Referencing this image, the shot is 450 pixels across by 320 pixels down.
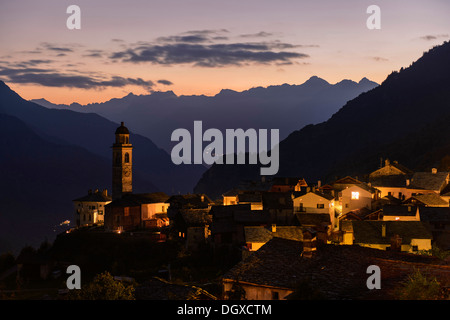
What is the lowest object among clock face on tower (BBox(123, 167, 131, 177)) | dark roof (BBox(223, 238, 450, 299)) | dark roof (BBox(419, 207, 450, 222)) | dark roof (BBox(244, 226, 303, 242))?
dark roof (BBox(244, 226, 303, 242))

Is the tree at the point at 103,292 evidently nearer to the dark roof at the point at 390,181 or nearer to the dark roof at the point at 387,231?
the dark roof at the point at 387,231

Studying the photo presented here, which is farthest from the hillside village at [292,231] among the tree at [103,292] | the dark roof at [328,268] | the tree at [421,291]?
the tree at [103,292]

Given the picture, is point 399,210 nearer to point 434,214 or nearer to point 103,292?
point 434,214

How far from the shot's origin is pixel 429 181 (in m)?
82.9

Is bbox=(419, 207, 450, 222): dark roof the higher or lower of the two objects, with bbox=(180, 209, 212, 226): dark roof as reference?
higher

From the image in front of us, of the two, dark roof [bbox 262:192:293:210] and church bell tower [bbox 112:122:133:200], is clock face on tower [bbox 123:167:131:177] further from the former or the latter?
dark roof [bbox 262:192:293:210]

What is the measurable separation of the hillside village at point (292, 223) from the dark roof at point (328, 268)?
0.07 meters

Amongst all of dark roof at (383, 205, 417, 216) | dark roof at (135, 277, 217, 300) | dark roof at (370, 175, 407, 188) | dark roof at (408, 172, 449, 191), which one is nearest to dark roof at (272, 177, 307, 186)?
dark roof at (370, 175, 407, 188)

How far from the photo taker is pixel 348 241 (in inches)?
1976

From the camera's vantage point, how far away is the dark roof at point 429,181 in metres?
81.2

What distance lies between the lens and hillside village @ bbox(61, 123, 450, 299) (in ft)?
92.4

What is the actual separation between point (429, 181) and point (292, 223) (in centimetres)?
2859

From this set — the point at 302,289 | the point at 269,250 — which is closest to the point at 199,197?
the point at 269,250

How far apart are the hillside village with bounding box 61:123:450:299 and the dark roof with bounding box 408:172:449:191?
169 mm
